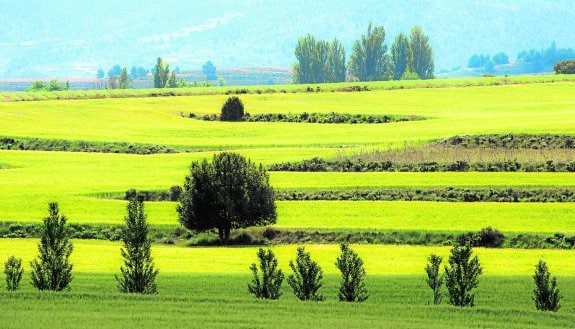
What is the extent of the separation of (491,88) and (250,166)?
9007cm

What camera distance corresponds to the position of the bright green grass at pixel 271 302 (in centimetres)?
2403

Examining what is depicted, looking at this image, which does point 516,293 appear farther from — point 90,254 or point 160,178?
point 160,178

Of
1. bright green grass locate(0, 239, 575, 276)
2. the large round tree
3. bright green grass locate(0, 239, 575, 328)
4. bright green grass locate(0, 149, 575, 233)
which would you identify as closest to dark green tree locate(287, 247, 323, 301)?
bright green grass locate(0, 239, 575, 328)

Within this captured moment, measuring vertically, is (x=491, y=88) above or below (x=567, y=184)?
above

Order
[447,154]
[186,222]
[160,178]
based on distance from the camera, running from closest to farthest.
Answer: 1. [186,222]
2. [160,178]
3. [447,154]

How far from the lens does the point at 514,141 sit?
78812 millimetres

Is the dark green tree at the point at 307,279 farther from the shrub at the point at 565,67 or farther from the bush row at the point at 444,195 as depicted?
the shrub at the point at 565,67

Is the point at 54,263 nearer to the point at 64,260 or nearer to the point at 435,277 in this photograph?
the point at 64,260

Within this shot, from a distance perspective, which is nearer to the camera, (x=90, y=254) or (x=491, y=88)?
(x=90, y=254)

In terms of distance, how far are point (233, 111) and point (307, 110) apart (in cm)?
902

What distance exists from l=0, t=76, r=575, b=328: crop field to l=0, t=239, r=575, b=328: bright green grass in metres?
0.05

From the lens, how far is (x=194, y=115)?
114m

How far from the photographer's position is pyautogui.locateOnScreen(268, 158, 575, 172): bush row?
6391 cm

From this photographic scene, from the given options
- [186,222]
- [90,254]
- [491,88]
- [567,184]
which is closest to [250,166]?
[186,222]
